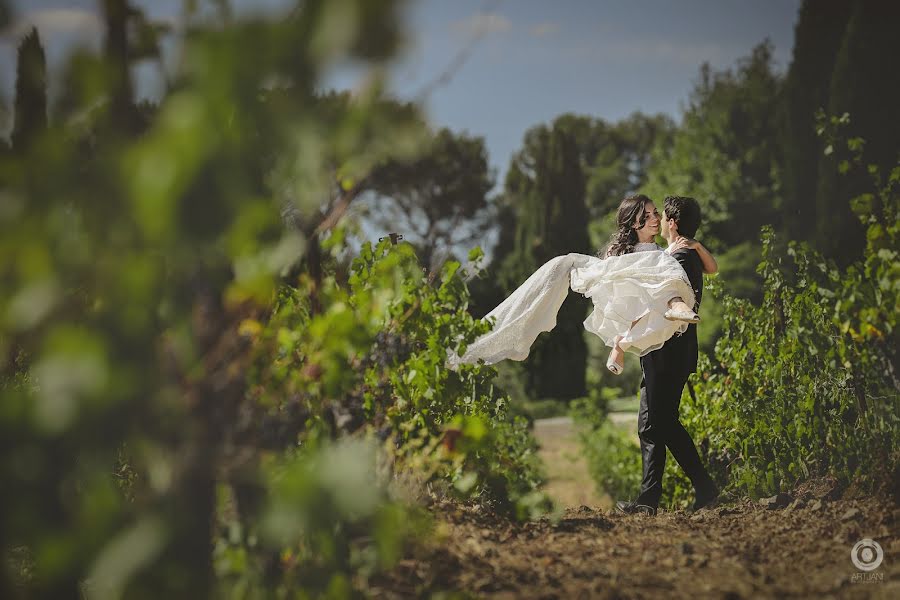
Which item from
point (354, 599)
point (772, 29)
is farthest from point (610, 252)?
point (772, 29)

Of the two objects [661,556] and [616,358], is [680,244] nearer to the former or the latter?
[616,358]

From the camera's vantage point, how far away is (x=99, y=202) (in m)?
1.46

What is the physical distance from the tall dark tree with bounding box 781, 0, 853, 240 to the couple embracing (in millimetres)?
10705

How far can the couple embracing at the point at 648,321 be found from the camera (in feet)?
13.0

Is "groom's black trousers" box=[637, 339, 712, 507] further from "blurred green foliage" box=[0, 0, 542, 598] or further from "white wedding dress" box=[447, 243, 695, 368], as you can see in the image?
"blurred green foliage" box=[0, 0, 542, 598]

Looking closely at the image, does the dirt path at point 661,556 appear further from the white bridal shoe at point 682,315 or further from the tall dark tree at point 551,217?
the tall dark tree at point 551,217

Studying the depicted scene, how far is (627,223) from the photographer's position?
4.46m

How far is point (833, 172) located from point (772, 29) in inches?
382

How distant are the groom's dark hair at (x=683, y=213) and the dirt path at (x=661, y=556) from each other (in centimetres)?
152

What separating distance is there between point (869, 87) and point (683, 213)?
9.37 meters

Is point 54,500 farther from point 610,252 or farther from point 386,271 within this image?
point 610,252

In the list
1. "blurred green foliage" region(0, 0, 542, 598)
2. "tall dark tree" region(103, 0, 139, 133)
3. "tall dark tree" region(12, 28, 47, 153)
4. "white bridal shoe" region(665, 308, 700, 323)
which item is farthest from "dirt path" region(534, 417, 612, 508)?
"tall dark tree" region(103, 0, 139, 133)

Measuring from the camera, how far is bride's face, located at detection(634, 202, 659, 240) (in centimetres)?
440

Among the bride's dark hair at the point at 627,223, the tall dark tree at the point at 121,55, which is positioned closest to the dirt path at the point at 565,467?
the bride's dark hair at the point at 627,223
